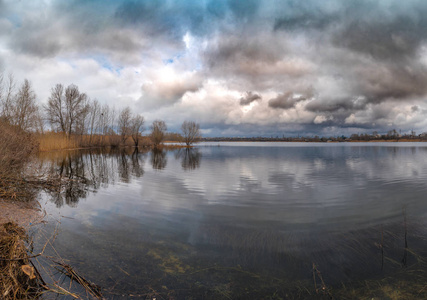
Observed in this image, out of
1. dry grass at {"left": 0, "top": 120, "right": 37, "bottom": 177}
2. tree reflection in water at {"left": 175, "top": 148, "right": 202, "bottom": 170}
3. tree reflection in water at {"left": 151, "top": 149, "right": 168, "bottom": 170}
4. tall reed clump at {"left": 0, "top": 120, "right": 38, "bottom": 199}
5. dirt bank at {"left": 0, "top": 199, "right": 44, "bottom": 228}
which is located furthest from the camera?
tree reflection in water at {"left": 175, "top": 148, "right": 202, "bottom": 170}

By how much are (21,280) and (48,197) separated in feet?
28.7

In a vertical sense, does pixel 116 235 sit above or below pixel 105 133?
below

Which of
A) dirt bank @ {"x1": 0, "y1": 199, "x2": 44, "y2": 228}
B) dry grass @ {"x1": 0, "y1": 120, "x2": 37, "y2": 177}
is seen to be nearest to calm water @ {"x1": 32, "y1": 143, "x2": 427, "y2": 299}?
dirt bank @ {"x1": 0, "y1": 199, "x2": 44, "y2": 228}

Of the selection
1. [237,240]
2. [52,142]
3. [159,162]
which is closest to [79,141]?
[52,142]

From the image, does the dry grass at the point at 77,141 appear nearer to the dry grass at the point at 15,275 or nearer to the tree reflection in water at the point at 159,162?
the tree reflection in water at the point at 159,162

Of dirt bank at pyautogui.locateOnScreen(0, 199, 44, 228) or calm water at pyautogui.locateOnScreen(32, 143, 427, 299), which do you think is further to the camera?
dirt bank at pyautogui.locateOnScreen(0, 199, 44, 228)

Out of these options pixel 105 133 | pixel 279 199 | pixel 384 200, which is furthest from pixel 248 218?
pixel 105 133

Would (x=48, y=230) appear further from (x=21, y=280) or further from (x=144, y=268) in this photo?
(x=144, y=268)

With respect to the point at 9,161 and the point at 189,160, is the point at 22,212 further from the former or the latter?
the point at 189,160

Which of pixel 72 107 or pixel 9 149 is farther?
pixel 72 107

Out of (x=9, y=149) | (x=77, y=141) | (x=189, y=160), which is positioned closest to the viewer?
(x=9, y=149)

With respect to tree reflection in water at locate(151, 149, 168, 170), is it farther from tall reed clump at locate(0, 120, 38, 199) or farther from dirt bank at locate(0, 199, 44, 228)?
dirt bank at locate(0, 199, 44, 228)

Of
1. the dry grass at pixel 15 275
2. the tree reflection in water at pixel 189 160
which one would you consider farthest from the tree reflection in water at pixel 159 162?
the dry grass at pixel 15 275

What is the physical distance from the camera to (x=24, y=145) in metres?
13.7
